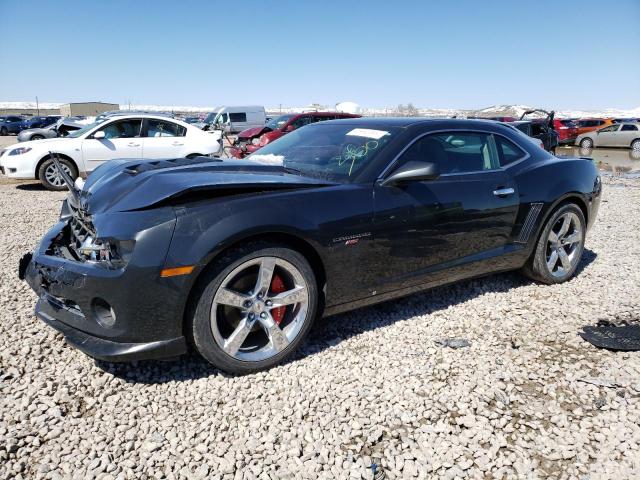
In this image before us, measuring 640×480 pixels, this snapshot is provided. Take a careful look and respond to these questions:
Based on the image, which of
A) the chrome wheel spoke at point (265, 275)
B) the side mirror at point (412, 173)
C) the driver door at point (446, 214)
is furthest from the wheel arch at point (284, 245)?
the side mirror at point (412, 173)

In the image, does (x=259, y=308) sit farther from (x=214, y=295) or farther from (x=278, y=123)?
(x=278, y=123)

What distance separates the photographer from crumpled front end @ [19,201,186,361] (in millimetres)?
2264

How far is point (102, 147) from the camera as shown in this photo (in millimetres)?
9102

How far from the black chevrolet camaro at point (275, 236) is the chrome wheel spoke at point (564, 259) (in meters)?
0.56

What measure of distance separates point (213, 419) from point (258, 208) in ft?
3.62

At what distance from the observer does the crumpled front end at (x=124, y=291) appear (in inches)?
89.1

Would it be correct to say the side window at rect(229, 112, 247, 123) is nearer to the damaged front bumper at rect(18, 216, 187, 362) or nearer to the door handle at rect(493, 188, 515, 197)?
the door handle at rect(493, 188, 515, 197)

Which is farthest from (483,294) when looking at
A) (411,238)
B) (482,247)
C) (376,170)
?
(376,170)

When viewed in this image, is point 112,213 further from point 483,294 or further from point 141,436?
point 483,294

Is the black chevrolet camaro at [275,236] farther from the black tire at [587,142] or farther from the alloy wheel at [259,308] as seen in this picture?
the black tire at [587,142]

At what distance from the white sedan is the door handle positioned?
6976 millimetres

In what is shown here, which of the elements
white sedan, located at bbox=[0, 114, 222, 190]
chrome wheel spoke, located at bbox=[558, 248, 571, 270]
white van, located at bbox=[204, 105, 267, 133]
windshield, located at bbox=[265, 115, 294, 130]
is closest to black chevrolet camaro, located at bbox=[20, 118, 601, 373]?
chrome wheel spoke, located at bbox=[558, 248, 571, 270]

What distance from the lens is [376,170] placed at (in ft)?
9.94

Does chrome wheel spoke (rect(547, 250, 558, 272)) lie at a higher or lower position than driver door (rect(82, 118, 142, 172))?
lower
